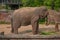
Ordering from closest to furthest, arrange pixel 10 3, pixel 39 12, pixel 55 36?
pixel 55 36 → pixel 39 12 → pixel 10 3

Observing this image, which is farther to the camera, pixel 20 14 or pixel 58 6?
pixel 58 6

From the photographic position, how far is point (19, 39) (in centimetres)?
665

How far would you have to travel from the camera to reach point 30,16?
10078 mm

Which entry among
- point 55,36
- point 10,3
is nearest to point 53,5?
point 10,3

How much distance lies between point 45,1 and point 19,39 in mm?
8301

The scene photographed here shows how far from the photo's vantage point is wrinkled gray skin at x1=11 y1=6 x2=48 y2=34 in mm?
9907

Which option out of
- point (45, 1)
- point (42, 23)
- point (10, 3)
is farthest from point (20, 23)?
point (10, 3)

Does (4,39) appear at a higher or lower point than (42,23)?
higher

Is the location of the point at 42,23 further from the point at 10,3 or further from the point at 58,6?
the point at 10,3

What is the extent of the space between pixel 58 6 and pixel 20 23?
484cm

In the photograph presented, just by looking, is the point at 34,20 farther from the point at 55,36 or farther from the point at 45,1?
the point at 45,1

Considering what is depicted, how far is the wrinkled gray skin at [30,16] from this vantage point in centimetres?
991

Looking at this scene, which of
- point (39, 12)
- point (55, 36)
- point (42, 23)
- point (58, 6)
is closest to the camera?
point (55, 36)

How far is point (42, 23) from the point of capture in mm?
13523
